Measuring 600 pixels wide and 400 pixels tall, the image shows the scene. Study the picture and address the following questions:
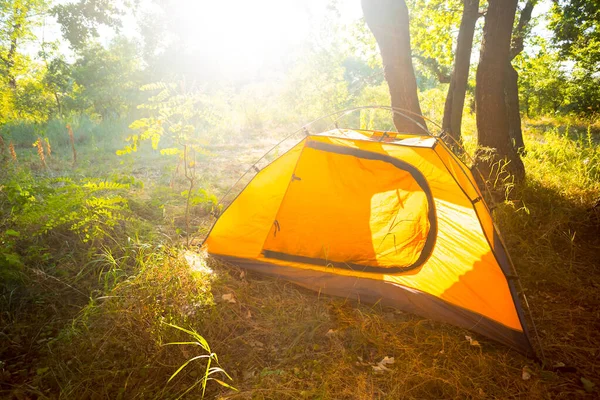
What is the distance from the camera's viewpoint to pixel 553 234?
130 inches

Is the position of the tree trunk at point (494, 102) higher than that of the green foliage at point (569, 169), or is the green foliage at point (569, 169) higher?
the tree trunk at point (494, 102)

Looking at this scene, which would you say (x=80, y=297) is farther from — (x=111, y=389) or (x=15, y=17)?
(x=15, y=17)

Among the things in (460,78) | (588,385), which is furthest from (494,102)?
(588,385)

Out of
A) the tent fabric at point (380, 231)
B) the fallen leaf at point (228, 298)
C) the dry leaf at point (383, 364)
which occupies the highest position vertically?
the tent fabric at point (380, 231)

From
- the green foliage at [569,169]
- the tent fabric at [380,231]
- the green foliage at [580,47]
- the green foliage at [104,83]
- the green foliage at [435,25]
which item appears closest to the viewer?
the tent fabric at [380,231]

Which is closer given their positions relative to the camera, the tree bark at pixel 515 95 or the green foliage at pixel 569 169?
the green foliage at pixel 569 169

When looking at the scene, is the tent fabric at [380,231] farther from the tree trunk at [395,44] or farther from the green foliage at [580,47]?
the green foliage at [580,47]

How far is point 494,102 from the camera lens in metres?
4.01

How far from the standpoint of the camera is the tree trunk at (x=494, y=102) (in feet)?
12.7

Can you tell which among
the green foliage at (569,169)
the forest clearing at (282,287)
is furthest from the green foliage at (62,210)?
the green foliage at (569,169)

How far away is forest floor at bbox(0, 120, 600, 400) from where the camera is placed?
6.28 feet

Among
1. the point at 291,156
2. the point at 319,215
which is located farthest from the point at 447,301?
the point at 291,156

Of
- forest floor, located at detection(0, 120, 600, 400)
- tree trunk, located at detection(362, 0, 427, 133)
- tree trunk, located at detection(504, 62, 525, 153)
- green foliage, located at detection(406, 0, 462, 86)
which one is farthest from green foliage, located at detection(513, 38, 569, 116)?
forest floor, located at detection(0, 120, 600, 400)

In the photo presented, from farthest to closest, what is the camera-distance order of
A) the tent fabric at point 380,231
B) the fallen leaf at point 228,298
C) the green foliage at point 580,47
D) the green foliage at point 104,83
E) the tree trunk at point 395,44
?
1. the green foliage at point 104,83
2. the green foliage at point 580,47
3. the tree trunk at point 395,44
4. the fallen leaf at point 228,298
5. the tent fabric at point 380,231
